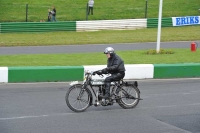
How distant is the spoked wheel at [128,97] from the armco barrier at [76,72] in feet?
15.0

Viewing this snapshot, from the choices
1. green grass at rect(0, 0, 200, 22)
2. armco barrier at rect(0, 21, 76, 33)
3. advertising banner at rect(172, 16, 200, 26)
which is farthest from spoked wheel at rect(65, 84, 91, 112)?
green grass at rect(0, 0, 200, 22)


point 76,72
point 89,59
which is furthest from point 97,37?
point 76,72

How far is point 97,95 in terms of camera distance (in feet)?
41.9

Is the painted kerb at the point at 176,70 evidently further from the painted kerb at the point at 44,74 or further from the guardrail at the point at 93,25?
the guardrail at the point at 93,25

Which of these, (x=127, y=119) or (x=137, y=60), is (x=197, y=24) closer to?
(x=137, y=60)

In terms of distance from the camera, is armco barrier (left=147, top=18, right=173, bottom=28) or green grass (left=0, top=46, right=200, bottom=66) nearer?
green grass (left=0, top=46, right=200, bottom=66)

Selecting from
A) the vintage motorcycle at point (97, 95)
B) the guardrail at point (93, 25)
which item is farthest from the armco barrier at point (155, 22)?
the vintage motorcycle at point (97, 95)

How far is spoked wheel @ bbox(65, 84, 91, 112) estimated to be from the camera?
12.5 meters

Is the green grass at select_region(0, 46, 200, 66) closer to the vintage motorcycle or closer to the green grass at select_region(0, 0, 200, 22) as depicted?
the vintage motorcycle

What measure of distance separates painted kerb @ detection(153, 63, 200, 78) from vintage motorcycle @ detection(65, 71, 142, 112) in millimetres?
5405

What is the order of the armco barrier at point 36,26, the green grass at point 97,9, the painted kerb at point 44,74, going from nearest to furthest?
the painted kerb at point 44,74 → the armco barrier at point 36,26 → the green grass at point 97,9

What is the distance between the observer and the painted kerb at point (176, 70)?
1845cm

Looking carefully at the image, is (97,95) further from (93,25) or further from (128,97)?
(93,25)

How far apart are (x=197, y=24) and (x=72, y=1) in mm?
12061
